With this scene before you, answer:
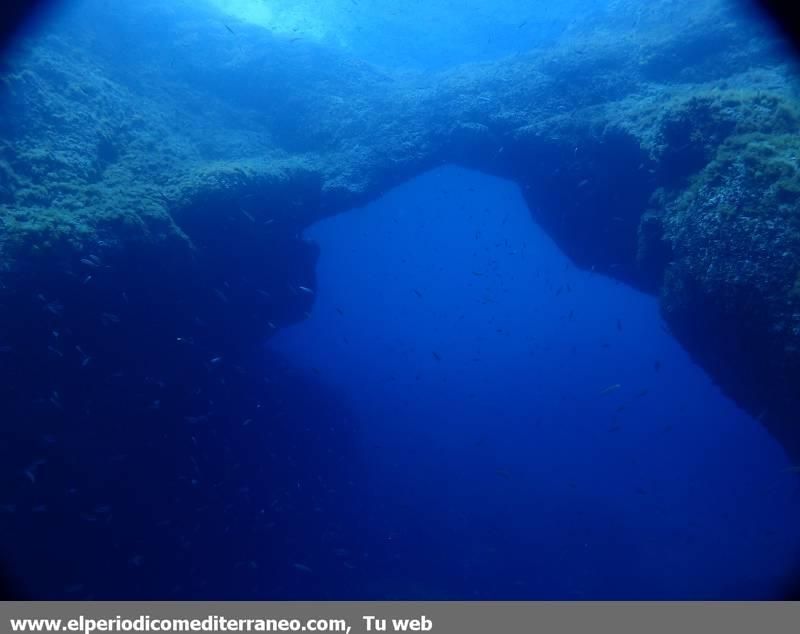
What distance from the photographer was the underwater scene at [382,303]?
9.88 metres

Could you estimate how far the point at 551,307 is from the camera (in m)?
33.2

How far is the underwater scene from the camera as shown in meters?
9.88

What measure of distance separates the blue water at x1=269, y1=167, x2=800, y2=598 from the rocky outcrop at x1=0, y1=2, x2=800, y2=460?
3.75 meters

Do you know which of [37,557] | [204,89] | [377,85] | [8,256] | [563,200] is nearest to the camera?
[8,256]

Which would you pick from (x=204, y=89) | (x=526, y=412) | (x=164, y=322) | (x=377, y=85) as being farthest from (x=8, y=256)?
(x=526, y=412)

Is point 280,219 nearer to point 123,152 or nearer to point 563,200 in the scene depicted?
point 123,152

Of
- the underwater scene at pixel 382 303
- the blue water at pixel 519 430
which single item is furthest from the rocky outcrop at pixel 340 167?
the blue water at pixel 519 430

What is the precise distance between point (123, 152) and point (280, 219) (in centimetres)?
465

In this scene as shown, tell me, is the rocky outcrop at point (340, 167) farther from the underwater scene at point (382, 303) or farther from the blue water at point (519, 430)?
the blue water at point (519, 430)

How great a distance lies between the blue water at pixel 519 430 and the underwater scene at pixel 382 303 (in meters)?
0.18

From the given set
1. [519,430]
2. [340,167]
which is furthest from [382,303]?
[340,167]

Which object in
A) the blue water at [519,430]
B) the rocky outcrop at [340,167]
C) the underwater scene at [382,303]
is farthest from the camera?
the blue water at [519,430]

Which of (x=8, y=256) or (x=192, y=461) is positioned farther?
(x=192, y=461)

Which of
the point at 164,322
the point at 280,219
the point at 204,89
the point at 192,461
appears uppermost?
the point at 204,89
